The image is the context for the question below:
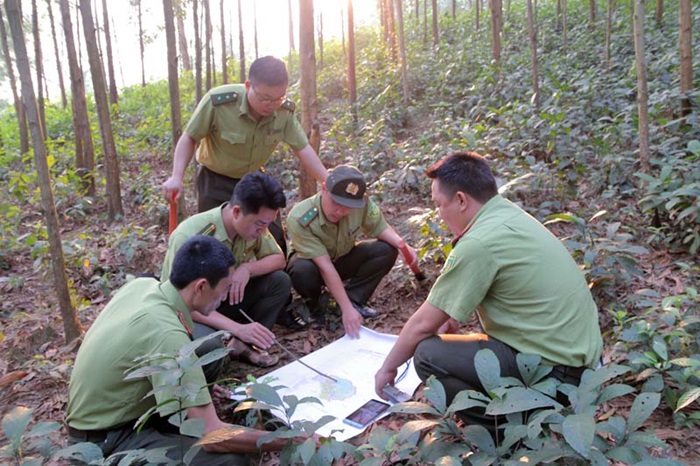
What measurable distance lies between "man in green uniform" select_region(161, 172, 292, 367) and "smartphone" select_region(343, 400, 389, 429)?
67 centimetres

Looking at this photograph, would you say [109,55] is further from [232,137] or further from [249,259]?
[249,259]

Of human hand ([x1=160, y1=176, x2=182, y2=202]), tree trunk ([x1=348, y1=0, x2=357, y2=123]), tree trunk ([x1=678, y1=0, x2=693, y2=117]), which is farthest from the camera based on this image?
tree trunk ([x1=348, y1=0, x2=357, y2=123])

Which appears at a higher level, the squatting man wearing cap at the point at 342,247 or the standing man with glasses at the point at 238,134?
the standing man with glasses at the point at 238,134

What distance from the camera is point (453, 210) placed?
2.31m

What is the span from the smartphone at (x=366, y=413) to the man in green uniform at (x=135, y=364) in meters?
0.57

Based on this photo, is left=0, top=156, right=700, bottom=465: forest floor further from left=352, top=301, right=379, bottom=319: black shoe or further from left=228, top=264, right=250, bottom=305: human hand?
left=228, top=264, right=250, bottom=305: human hand

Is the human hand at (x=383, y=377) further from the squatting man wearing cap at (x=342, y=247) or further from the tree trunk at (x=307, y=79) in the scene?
the tree trunk at (x=307, y=79)

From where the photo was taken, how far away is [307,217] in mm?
3502

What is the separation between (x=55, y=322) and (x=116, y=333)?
2.30 meters

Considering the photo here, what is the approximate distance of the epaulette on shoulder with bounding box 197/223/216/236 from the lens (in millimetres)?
3023

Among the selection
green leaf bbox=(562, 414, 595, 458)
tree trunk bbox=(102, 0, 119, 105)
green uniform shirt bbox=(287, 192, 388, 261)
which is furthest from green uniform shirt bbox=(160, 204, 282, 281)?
tree trunk bbox=(102, 0, 119, 105)

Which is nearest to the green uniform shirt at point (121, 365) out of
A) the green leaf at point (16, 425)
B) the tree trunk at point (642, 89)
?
the green leaf at point (16, 425)

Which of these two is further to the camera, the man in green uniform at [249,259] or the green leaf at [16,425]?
the man in green uniform at [249,259]

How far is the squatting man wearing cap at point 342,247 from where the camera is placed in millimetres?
3346
